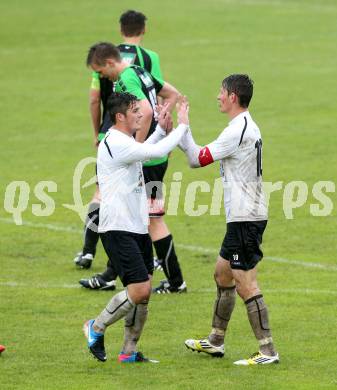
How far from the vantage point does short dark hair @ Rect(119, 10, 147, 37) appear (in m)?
13.5

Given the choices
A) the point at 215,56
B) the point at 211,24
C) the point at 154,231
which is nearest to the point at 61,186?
the point at 154,231

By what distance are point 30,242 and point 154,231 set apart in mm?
3148

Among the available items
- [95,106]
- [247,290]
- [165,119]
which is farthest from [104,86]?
[247,290]

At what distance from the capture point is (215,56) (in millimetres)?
31359

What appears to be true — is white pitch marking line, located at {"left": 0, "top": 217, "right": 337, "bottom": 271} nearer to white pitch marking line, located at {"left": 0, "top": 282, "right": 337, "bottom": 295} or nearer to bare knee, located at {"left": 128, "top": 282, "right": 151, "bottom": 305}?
white pitch marking line, located at {"left": 0, "top": 282, "right": 337, "bottom": 295}

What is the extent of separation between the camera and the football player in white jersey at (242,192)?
9.38 m

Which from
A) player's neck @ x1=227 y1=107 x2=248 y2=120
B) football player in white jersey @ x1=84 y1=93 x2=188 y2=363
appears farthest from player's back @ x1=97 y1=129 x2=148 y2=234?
player's neck @ x1=227 y1=107 x2=248 y2=120

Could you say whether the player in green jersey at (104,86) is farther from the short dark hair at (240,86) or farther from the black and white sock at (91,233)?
the short dark hair at (240,86)

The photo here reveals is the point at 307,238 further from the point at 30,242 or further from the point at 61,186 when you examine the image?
the point at 61,186

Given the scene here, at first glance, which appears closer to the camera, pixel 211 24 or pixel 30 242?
pixel 30 242

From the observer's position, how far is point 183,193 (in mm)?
17844

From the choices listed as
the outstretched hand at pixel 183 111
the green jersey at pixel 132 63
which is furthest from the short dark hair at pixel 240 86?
the green jersey at pixel 132 63

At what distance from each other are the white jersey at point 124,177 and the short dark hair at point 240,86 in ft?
1.64

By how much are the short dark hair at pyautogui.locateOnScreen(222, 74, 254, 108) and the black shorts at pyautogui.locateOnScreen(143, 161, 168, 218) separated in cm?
270
